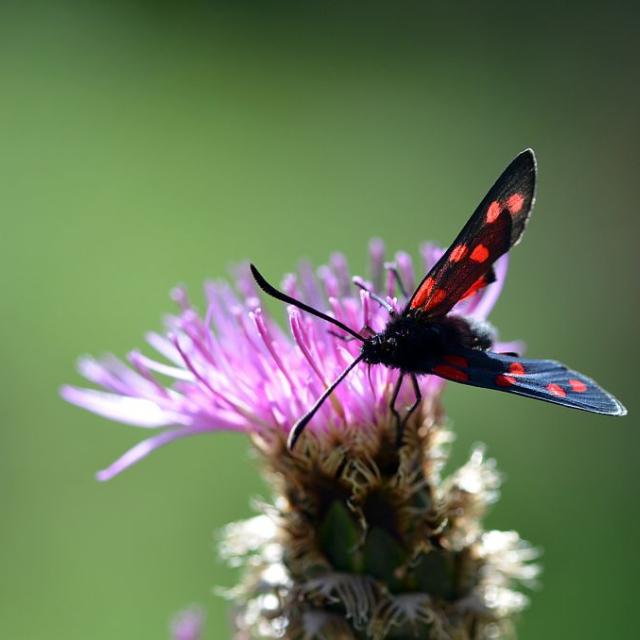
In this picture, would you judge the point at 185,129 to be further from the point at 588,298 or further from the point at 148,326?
the point at 588,298

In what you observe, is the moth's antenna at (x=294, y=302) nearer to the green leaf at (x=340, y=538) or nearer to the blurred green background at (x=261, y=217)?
the green leaf at (x=340, y=538)

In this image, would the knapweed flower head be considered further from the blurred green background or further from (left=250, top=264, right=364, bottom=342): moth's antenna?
the blurred green background

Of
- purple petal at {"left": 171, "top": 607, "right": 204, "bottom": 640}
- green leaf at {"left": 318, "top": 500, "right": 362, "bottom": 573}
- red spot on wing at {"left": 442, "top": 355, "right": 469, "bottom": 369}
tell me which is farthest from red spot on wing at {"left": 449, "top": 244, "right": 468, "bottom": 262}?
purple petal at {"left": 171, "top": 607, "right": 204, "bottom": 640}

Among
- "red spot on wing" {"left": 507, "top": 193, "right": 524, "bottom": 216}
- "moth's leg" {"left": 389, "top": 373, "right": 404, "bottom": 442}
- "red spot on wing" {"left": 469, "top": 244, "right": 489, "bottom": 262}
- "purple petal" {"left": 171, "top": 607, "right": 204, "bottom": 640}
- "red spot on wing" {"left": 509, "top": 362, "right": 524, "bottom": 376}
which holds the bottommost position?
"purple petal" {"left": 171, "top": 607, "right": 204, "bottom": 640}

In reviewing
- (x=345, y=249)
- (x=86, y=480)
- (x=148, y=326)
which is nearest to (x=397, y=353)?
(x=86, y=480)

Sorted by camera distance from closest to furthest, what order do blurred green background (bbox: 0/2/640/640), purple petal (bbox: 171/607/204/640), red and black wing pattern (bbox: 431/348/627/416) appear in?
red and black wing pattern (bbox: 431/348/627/416)
purple petal (bbox: 171/607/204/640)
blurred green background (bbox: 0/2/640/640)


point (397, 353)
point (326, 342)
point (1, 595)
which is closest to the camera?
point (397, 353)

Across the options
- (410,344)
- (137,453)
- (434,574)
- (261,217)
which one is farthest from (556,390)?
(261,217)

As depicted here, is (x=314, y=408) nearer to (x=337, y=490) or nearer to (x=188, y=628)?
(x=337, y=490)
